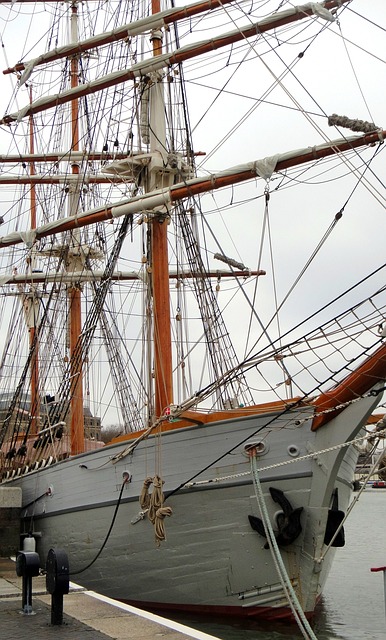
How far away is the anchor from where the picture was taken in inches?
502

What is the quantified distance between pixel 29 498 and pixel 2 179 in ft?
48.7

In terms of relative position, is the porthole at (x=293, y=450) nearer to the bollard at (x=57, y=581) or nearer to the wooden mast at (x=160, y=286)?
the wooden mast at (x=160, y=286)

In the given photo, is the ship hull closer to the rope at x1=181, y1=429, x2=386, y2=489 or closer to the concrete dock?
the rope at x1=181, y1=429, x2=386, y2=489

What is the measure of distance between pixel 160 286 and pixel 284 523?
226 inches

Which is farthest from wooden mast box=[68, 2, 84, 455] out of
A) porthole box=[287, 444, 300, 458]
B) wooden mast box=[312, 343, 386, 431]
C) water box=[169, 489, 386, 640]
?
wooden mast box=[312, 343, 386, 431]

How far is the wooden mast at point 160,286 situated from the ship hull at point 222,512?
5.24 feet

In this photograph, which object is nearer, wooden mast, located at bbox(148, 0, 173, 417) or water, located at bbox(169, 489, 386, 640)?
water, located at bbox(169, 489, 386, 640)

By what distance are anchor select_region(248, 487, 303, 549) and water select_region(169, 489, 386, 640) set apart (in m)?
1.28

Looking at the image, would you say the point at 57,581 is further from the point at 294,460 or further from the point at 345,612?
the point at 345,612

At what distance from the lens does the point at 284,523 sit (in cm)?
1280

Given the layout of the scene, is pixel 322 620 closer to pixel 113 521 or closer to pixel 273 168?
pixel 113 521

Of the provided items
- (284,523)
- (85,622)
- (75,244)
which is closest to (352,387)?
(284,523)

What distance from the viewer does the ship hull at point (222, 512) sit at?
12781 mm

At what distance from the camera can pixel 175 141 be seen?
762 inches
